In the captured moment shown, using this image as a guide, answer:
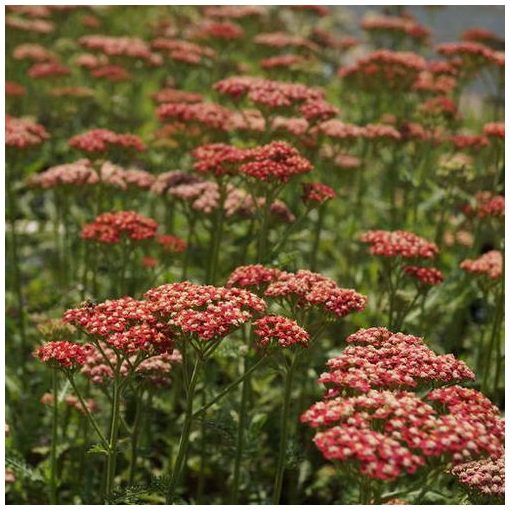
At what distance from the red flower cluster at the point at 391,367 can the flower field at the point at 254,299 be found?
0.6 inches

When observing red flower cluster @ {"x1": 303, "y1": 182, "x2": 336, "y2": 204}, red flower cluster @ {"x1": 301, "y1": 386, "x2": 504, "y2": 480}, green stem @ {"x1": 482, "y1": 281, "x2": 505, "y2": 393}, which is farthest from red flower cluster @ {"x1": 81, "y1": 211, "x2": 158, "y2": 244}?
red flower cluster @ {"x1": 301, "y1": 386, "x2": 504, "y2": 480}

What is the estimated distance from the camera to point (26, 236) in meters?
9.46

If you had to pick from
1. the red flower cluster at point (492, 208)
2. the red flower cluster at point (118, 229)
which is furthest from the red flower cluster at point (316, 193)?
the red flower cluster at point (492, 208)

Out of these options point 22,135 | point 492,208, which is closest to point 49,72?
point 22,135

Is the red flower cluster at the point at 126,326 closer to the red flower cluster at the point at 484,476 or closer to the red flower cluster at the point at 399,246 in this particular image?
the red flower cluster at the point at 484,476

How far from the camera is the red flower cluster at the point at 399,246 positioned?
19.3 feet

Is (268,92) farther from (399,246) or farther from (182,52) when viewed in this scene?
(182,52)

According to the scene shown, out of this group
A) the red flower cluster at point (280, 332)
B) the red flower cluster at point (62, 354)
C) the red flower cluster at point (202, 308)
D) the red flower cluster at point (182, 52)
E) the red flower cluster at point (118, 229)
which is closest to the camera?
the red flower cluster at point (202, 308)

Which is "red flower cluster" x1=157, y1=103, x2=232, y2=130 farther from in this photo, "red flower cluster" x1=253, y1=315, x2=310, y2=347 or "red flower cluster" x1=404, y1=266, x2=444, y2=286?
"red flower cluster" x1=253, y1=315, x2=310, y2=347

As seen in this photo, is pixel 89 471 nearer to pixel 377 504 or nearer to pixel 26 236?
pixel 377 504

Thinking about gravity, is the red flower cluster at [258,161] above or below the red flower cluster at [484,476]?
above

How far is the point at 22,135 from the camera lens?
24.0 ft

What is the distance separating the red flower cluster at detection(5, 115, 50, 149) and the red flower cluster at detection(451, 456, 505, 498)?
4.56 meters

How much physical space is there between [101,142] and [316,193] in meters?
2.07
